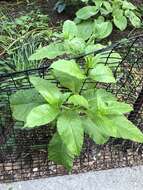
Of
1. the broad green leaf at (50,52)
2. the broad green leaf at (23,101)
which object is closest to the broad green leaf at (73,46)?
the broad green leaf at (50,52)

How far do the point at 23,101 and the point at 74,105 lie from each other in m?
0.26

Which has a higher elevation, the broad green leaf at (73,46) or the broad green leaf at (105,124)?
the broad green leaf at (73,46)

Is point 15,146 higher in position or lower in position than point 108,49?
lower

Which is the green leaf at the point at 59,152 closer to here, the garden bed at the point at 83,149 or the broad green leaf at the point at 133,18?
the garden bed at the point at 83,149

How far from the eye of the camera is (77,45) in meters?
2.25

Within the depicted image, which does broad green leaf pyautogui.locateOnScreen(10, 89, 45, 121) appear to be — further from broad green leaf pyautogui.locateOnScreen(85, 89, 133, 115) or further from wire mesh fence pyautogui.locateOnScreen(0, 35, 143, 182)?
broad green leaf pyautogui.locateOnScreen(85, 89, 133, 115)

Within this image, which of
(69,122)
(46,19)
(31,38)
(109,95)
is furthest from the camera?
(46,19)

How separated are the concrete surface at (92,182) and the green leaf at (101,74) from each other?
0.90 metres

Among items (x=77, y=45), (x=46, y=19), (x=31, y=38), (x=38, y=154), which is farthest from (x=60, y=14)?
(x=77, y=45)

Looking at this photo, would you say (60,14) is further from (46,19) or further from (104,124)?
(104,124)

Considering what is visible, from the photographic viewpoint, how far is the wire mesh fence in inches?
96.4

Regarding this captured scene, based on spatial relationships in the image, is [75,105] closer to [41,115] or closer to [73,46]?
[41,115]

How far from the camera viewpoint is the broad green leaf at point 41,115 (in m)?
2.04

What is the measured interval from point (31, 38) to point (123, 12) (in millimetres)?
761
